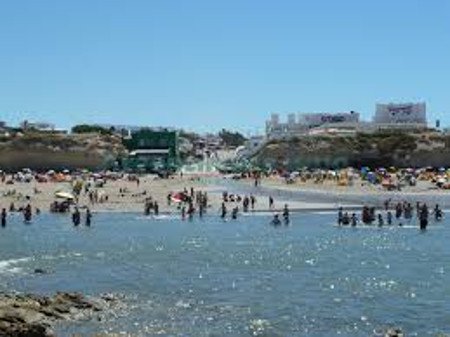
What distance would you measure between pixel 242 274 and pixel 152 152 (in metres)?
90.3

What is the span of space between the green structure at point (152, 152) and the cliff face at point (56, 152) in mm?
3308

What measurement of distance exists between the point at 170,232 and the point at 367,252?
47.3ft

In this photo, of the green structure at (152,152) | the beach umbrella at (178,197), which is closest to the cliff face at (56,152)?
the green structure at (152,152)

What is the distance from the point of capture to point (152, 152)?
126875 mm

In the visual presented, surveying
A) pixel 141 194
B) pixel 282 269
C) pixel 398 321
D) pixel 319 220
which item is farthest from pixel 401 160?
pixel 398 321

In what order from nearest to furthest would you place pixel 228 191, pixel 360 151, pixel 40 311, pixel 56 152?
pixel 40 311
pixel 228 191
pixel 56 152
pixel 360 151

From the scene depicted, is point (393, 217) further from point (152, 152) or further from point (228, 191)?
point (152, 152)

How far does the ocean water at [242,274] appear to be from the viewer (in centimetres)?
2672

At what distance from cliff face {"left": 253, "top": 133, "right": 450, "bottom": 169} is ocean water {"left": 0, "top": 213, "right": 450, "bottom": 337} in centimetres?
6828

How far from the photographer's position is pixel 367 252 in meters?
45.4

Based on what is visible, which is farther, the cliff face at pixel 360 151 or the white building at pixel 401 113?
the white building at pixel 401 113

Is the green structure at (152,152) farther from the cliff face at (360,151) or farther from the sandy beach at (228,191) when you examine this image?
the sandy beach at (228,191)

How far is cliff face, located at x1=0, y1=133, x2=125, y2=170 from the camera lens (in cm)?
12581

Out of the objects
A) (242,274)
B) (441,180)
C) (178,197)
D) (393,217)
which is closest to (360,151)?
(441,180)
